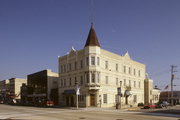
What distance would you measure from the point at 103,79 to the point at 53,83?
20.5 meters

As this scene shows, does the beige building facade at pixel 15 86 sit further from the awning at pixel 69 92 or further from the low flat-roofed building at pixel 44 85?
the awning at pixel 69 92

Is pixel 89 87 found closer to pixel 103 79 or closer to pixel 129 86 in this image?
pixel 103 79

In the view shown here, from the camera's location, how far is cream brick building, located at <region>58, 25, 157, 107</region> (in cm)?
4891

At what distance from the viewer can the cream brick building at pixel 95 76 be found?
4891 cm

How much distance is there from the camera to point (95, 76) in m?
48.6

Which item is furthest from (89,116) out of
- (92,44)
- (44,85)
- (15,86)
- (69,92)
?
(15,86)

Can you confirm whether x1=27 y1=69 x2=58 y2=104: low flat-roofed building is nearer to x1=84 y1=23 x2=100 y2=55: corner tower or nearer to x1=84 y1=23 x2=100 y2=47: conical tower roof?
x1=84 y1=23 x2=100 y2=55: corner tower

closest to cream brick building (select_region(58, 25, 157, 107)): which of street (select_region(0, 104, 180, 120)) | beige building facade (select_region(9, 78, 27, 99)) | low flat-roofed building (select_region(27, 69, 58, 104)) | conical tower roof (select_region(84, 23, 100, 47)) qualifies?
conical tower roof (select_region(84, 23, 100, 47))

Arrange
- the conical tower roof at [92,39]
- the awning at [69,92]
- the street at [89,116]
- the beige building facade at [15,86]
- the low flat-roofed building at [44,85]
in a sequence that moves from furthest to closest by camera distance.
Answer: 1. the beige building facade at [15,86]
2. the low flat-roofed building at [44,85]
3. the awning at [69,92]
4. the conical tower roof at [92,39]
5. the street at [89,116]

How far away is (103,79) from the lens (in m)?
50.9

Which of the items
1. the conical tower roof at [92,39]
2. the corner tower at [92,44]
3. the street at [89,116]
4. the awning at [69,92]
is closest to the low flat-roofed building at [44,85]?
the awning at [69,92]

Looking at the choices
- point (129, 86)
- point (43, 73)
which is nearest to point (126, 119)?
point (129, 86)

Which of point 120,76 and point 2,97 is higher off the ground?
point 120,76

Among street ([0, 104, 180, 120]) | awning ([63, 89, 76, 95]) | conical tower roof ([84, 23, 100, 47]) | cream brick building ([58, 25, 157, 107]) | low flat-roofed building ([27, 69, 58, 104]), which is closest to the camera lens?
street ([0, 104, 180, 120])
